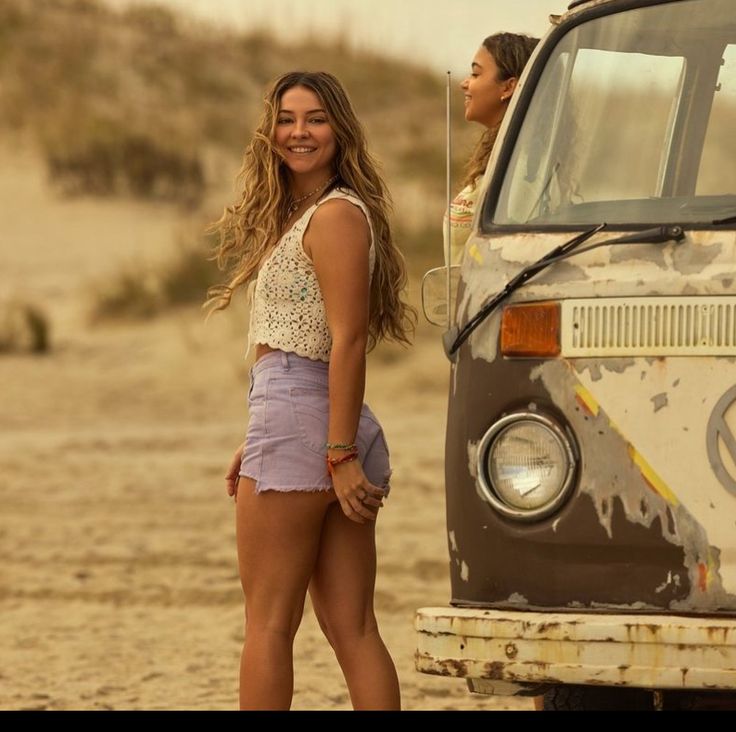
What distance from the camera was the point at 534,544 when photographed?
3.89 meters

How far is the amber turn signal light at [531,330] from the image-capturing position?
12.8 ft

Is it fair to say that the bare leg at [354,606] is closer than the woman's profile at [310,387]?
No

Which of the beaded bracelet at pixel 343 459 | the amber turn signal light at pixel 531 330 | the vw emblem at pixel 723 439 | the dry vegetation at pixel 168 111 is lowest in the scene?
the beaded bracelet at pixel 343 459

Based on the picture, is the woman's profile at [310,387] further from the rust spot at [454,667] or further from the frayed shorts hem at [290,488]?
the rust spot at [454,667]

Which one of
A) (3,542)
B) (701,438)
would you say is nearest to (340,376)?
(701,438)

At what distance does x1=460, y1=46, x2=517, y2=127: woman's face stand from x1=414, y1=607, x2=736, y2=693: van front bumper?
4.58ft

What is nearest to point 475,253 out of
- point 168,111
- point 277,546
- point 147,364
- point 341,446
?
point 341,446

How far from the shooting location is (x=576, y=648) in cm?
372

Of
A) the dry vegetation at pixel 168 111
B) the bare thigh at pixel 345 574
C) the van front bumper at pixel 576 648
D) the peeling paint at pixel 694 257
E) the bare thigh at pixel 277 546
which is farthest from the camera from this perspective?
the dry vegetation at pixel 168 111

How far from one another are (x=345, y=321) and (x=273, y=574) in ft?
2.04

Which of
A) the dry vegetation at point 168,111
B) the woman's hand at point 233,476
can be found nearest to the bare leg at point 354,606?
the woman's hand at point 233,476

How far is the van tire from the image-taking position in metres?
4.36

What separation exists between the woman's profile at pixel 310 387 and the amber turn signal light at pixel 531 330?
14.3 inches

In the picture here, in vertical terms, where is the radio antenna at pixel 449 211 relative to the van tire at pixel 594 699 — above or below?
above
